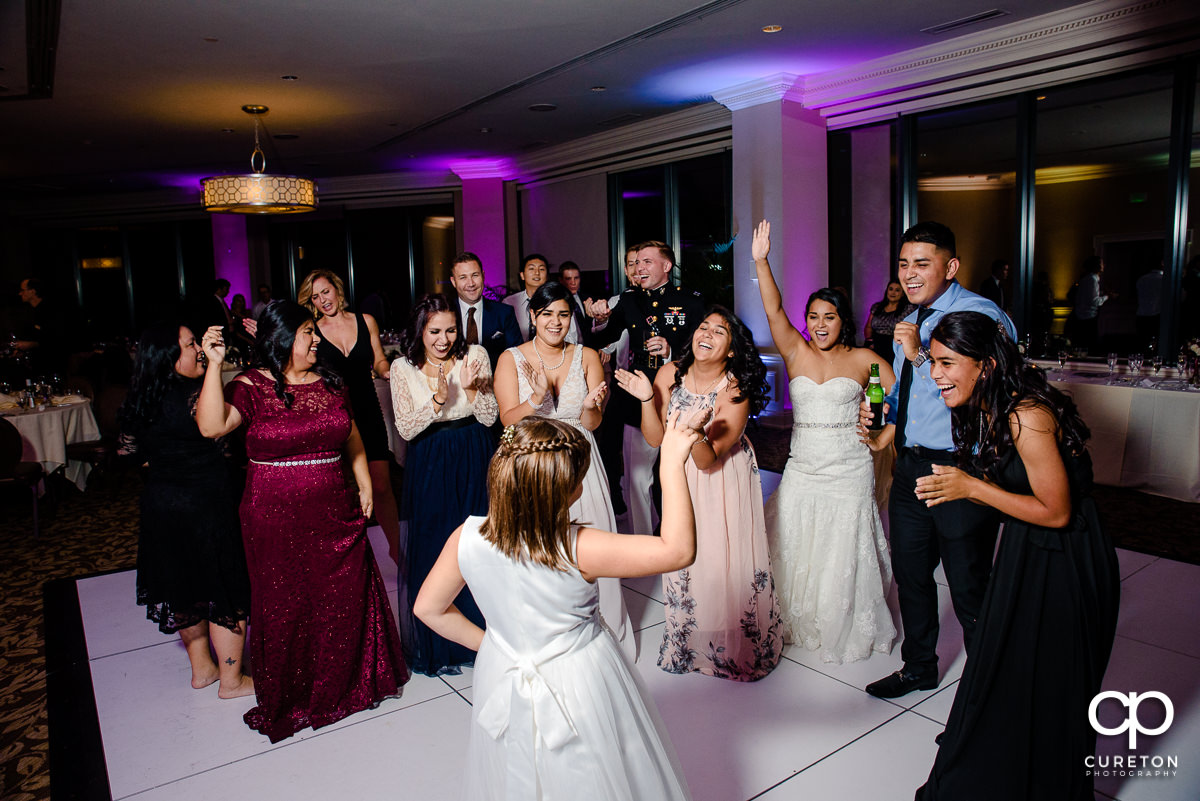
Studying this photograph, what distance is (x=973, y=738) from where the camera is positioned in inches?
80.7

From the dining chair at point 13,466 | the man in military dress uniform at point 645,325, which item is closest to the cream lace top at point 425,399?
the man in military dress uniform at point 645,325

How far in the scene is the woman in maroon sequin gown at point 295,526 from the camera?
2.74 m

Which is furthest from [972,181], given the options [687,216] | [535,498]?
[535,498]

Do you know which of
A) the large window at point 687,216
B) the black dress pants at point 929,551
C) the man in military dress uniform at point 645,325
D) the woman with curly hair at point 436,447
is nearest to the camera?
the black dress pants at point 929,551

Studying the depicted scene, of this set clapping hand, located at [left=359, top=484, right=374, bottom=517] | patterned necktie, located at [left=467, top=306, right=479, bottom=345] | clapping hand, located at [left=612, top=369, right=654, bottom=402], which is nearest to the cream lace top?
Answer: clapping hand, located at [left=359, top=484, right=374, bottom=517]

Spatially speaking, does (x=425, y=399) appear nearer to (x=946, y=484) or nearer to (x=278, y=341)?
(x=278, y=341)

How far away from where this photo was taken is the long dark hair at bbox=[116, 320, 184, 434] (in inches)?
111

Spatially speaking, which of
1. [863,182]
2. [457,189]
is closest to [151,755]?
[863,182]

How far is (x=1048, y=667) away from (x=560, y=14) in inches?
205

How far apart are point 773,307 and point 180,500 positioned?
8.05ft

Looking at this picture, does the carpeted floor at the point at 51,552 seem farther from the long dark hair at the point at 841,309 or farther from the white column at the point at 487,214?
the white column at the point at 487,214

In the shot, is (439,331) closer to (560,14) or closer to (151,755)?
(151,755)

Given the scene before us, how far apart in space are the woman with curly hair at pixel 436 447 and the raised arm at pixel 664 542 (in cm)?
168

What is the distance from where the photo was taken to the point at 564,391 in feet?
11.1
